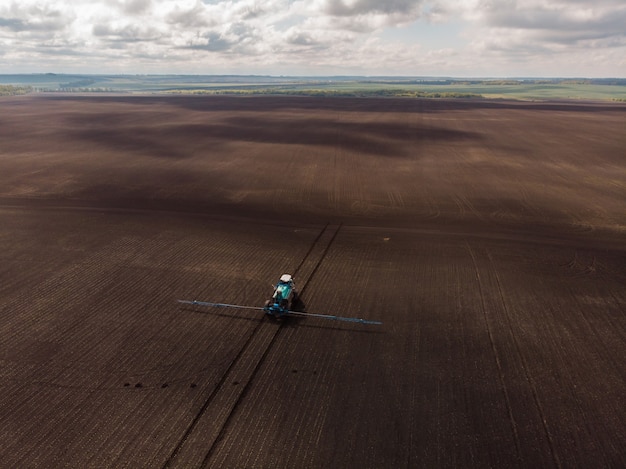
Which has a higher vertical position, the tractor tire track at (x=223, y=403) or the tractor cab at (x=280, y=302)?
the tractor cab at (x=280, y=302)

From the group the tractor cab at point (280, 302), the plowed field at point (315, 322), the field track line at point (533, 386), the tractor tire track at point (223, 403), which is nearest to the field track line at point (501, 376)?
the plowed field at point (315, 322)

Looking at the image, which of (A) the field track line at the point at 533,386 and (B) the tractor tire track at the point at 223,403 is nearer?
(B) the tractor tire track at the point at 223,403

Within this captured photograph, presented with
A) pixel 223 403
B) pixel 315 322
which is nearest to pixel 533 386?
pixel 315 322

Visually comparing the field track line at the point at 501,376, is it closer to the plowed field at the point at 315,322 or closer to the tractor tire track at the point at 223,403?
the plowed field at the point at 315,322

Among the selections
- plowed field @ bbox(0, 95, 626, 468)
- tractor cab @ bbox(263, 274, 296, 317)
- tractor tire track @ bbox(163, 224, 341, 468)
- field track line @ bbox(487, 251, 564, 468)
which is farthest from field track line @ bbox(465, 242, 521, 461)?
tractor cab @ bbox(263, 274, 296, 317)

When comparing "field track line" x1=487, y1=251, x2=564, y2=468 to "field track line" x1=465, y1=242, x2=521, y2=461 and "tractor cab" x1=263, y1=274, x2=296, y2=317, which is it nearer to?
"field track line" x1=465, y1=242, x2=521, y2=461

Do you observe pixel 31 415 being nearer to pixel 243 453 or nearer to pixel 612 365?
pixel 243 453
